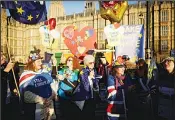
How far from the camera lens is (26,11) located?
29.3 ft

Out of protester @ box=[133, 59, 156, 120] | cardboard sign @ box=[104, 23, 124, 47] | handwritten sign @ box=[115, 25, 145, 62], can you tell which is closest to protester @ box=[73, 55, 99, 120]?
protester @ box=[133, 59, 156, 120]

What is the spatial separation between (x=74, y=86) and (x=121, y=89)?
0.90 metres

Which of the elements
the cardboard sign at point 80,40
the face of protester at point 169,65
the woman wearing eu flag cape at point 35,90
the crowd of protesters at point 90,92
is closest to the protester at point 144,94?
the crowd of protesters at point 90,92

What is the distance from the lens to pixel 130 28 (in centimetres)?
1081

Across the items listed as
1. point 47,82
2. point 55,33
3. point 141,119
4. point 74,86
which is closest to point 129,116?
point 141,119

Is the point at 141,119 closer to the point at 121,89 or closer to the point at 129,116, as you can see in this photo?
the point at 129,116

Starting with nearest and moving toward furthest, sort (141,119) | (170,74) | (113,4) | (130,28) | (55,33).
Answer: (170,74) < (141,119) < (113,4) < (130,28) < (55,33)

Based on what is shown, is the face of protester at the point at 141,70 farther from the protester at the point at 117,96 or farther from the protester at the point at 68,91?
the protester at the point at 68,91

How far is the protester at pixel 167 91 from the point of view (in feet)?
15.9

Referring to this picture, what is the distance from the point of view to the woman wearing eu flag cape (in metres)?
5.11

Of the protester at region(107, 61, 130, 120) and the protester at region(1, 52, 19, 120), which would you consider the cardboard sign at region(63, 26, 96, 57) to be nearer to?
the protester at region(1, 52, 19, 120)

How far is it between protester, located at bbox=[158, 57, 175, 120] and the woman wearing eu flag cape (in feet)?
5.24

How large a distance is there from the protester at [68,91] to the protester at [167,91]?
131 cm

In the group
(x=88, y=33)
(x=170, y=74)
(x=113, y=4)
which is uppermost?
(x=113, y=4)
